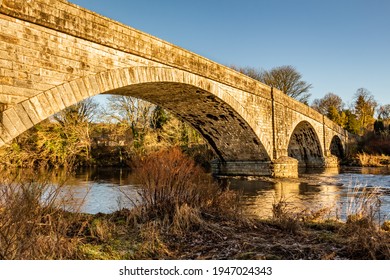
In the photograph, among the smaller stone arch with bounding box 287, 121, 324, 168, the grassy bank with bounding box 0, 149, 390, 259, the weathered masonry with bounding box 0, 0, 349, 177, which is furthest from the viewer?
the smaller stone arch with bounding box 287, 121, 324, 168

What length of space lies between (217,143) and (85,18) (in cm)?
1165

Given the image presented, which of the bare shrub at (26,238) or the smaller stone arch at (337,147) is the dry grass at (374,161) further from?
the bare shrub at (26,238)

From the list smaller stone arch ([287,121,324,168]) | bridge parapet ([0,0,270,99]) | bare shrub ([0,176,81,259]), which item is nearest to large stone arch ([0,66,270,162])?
bridge parapet ([0,0,270,99])

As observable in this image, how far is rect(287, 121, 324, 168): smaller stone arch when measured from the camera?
27.0 meters

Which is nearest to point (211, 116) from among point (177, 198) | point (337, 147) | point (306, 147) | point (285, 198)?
point (285, 198)

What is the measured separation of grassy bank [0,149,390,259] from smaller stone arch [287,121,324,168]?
22.1 metres

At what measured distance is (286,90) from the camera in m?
35.9

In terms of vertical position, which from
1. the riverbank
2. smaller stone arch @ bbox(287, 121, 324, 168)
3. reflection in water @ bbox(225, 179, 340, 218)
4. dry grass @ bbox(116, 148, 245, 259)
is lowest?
reflection in water @ bbox(225, 179, 340, 218)

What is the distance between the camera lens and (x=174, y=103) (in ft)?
45.3

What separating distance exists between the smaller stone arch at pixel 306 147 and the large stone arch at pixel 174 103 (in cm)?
1095

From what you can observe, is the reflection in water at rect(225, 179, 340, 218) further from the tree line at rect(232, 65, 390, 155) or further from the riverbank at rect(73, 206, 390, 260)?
the tree line at rect(232, 65, 390, 155)

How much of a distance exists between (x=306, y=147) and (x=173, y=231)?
27.2 meters

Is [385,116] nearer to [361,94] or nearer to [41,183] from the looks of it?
[361,94]

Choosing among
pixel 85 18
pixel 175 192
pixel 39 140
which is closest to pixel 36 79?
pixel 85 18
